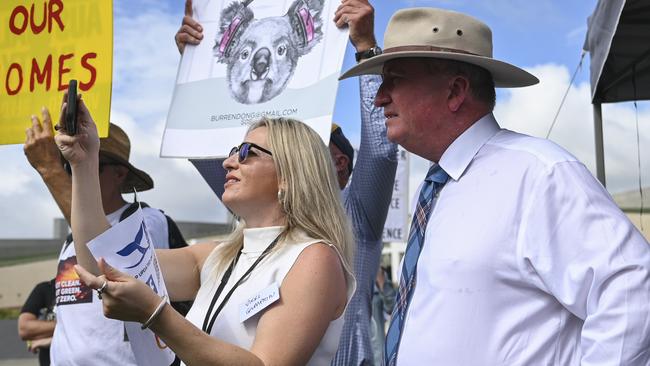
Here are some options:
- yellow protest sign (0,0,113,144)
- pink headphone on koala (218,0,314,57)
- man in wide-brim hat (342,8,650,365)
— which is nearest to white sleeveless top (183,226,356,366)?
man in wide-brim hat (342,8,650,365)

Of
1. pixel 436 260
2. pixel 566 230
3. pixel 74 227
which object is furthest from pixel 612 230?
pixel 74 227

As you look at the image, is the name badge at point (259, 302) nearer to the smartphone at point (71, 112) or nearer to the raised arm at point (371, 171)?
the smartphone at point (71, 112)

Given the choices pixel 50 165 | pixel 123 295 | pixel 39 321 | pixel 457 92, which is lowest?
pixel 39 321

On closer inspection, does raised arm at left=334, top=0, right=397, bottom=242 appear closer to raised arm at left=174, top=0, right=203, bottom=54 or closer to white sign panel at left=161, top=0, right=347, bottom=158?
white sign panel at left=161, top=0, right=347, bottom=158

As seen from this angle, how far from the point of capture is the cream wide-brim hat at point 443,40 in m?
1.98

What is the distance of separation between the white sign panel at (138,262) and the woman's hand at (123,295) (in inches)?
4.1

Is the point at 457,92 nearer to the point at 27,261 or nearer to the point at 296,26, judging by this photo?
the point at 296,26

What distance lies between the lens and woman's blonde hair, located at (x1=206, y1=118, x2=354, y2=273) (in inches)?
91.5

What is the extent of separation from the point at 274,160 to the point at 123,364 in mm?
1045

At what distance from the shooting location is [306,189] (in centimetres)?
234

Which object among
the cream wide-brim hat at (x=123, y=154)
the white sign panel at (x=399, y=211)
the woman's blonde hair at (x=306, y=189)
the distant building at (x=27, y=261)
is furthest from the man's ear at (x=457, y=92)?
the distant building at (x=27, y=261)

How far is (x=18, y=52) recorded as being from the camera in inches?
110

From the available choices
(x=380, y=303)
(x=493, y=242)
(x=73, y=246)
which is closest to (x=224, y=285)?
(x=493, y=242)

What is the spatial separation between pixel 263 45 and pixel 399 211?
594cm
